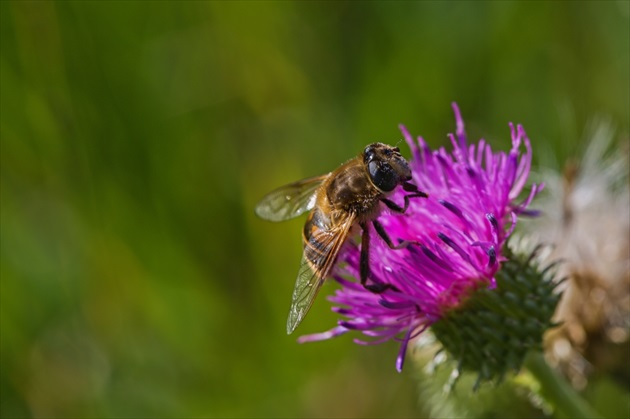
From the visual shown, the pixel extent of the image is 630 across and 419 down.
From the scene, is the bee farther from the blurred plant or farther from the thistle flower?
the blurred plant

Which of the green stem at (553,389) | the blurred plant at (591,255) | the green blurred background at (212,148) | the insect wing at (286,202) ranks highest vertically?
the green blurred background at (212,148)

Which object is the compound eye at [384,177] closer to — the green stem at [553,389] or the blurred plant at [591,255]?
the green stem at [553,389]

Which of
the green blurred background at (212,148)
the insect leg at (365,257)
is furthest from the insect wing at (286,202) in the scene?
the green blurred background at (212,148)

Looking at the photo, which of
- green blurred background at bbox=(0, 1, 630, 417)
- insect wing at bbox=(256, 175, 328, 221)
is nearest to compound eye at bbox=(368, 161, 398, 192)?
insect wing at bbox=(256, 175, 328, 221)

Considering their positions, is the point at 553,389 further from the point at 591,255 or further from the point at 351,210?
the point at 591,255

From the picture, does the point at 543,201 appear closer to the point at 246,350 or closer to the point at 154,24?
the point at 246,350

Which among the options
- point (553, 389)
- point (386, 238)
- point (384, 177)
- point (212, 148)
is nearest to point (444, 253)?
point (386, 238)

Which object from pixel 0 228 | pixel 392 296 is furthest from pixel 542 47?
pixel 0 228
